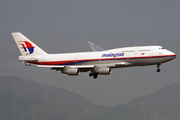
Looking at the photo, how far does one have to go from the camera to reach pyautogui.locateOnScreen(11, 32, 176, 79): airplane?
67.6 meters

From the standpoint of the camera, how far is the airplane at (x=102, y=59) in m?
67.6

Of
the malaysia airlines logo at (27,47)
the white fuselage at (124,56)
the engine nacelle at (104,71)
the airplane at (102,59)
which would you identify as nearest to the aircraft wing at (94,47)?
the airplane at (102,59)

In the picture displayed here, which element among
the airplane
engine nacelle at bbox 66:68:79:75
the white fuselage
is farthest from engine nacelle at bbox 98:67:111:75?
engine nacelle at bbox 66:68:79:75

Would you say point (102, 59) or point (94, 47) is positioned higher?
point (94, 47)

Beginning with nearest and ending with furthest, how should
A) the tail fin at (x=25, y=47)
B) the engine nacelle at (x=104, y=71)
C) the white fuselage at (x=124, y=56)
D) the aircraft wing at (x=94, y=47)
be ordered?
the white fuselage at (x=124, y=56) < the engine nacelle at (x=104, y=71) < the tail fin at (x=25, y=47) < the aircraft wing at (x=94, y=47)

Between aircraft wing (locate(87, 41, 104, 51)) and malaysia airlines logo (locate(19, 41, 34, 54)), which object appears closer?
malaysia airlines logo (locate(19, 41, 34, 54))

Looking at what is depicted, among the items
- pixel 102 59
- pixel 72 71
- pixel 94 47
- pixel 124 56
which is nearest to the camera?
pixel 124 56

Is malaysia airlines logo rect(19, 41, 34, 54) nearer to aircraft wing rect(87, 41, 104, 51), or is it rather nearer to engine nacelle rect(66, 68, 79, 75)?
engine nacelle rect(66, 68, 79, 75)

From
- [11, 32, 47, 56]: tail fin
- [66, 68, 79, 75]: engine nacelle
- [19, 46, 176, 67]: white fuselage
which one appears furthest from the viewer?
[11, 32, 47, 56]: tail fin

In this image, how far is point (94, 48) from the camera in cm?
8062

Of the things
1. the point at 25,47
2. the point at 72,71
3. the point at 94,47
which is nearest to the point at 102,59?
the point at 72,71

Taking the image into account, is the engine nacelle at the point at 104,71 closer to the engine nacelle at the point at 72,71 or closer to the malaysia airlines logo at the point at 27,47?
the engine nacelle at the point at 72,71

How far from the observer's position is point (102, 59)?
69.6 metres

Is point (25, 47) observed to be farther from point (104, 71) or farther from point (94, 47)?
point (104, 71)
